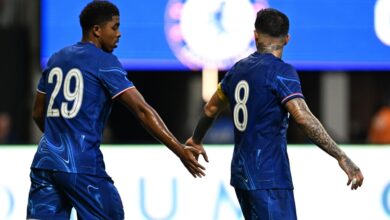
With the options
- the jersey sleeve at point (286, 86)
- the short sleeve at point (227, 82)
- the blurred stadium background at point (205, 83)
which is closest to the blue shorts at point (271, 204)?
the jersey sleeve at point (286, 86)

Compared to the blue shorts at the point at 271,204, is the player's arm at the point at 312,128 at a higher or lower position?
higher

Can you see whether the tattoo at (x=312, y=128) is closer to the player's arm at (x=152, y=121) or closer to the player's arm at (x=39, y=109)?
the player's arm at (x=152, y=121)

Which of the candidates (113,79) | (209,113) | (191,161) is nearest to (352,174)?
(191,161)

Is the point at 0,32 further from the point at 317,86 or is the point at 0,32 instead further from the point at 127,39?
the point at 317,86

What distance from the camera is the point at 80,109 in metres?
6.09

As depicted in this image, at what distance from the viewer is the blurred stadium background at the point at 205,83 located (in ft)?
28.2

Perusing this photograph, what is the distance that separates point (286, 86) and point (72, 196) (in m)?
1.24

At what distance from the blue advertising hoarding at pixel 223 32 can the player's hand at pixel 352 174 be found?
3898 mm

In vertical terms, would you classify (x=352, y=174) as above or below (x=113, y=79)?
below

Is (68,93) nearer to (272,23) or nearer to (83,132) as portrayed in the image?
(83,132)

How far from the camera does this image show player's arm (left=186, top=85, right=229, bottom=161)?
260 inches

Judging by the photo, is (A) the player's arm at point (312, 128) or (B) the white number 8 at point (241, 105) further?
(B) the white number 8 at point (241, 105)

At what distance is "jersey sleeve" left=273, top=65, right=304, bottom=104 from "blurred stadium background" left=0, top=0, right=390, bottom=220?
255 cm

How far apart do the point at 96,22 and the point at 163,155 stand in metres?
2.60
